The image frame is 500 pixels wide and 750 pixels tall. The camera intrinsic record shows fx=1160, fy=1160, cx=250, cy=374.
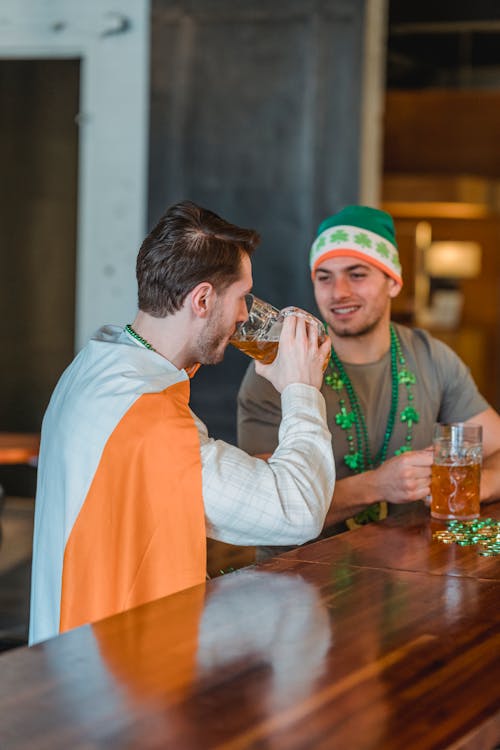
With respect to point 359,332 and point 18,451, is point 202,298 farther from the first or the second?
point 18,451

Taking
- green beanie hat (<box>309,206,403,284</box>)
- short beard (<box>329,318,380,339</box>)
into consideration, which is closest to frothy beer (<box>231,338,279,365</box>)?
short beard (<box>329,318,380,339</box>)

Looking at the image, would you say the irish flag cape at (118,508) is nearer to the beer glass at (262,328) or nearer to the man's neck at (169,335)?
the man's neck at (169,335)

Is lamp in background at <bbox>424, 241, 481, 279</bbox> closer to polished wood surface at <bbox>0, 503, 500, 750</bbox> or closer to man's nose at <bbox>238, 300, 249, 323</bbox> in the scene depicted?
man's nose at <bbox>238, 300, 249, 323</bbox>

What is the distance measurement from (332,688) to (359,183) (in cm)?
445

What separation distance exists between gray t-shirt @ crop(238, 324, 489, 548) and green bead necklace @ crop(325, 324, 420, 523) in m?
0.01

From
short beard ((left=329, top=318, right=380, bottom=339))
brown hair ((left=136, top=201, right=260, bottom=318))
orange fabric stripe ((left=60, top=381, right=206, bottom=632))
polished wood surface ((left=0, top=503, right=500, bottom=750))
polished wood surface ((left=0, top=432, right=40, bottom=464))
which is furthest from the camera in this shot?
polished wood surface ((left=0, top=432, right=40, bottom=464))

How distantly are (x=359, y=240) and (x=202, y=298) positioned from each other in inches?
38.6

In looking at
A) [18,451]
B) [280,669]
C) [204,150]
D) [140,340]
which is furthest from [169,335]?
[204,150]

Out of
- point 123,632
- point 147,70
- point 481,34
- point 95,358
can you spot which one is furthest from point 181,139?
point 481,34

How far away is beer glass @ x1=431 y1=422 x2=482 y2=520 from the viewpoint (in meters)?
2.32

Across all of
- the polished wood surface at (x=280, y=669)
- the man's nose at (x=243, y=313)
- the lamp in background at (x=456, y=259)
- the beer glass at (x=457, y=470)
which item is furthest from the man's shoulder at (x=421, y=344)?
the lamp in background at (x=456, y=259)

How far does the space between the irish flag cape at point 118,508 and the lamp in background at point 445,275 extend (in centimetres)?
928

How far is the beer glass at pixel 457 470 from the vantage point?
2.32 metres

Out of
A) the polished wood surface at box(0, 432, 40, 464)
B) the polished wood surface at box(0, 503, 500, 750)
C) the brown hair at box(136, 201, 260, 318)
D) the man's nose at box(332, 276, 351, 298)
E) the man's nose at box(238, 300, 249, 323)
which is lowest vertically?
the polished wood surface at box(0, 432, 40, 464)
